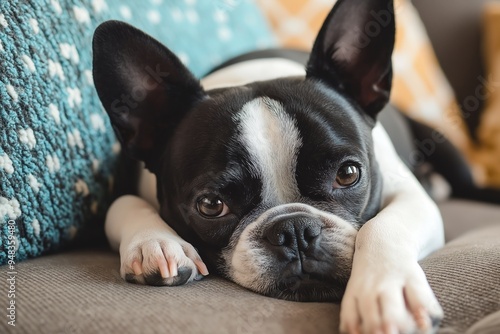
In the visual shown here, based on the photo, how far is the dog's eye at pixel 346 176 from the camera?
146 cm

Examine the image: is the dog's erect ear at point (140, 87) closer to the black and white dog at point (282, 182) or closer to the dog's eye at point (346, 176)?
the black and white dog at point (282, 182)

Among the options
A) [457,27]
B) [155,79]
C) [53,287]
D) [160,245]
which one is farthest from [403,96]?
[53,287]

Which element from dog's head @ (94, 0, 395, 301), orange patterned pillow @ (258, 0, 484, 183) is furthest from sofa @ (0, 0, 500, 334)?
orange patterned pillow @ (258, 0, 484, 183)

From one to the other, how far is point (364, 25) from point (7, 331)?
1.27 m

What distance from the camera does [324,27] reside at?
5.41 ft

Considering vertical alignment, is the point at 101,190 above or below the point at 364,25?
below

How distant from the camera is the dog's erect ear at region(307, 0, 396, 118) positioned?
65.1 inches

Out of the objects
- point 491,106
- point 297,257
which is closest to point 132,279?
point 297,257

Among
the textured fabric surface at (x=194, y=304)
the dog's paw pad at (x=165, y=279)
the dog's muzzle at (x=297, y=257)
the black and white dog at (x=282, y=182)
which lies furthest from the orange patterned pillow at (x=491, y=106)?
the dog's paw pad at (x=165, y=279)

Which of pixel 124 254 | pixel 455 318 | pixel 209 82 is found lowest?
pixel 455 318

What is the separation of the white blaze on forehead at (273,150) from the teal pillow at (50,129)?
51cm

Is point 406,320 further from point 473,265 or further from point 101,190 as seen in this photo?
point 101,190

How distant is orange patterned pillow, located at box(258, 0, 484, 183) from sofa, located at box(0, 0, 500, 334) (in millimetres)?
1766

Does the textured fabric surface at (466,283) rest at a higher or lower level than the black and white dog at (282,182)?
lower
